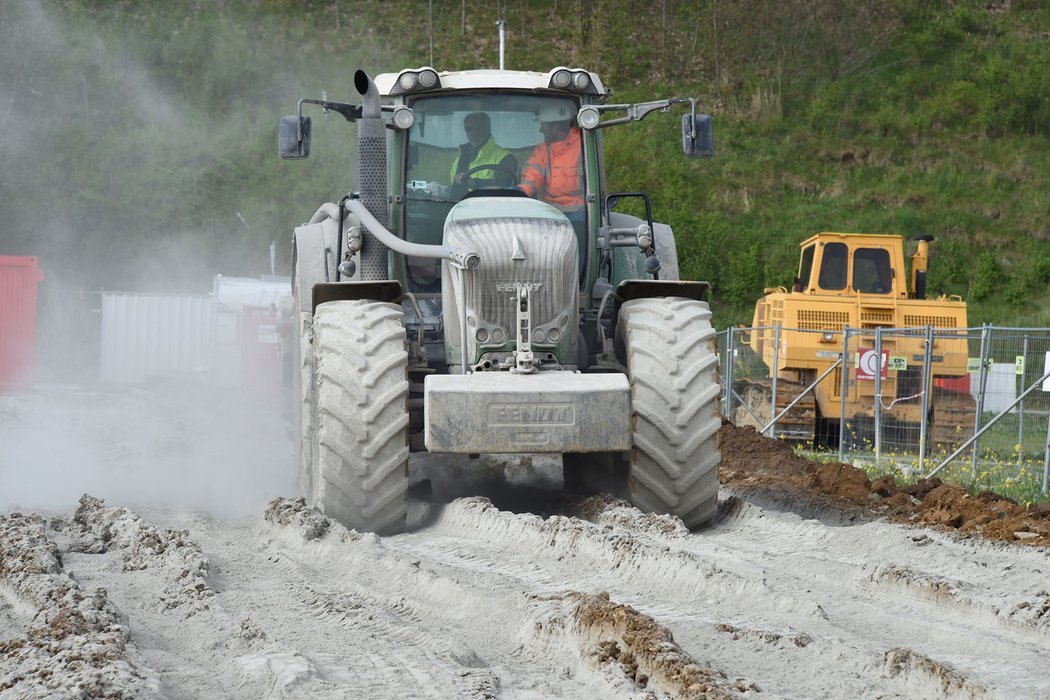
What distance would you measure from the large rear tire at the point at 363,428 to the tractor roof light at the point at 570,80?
2066 millimetres

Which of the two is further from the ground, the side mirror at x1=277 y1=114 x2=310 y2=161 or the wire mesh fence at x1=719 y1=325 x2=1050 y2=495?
the side mirror at x1=277 y1=114 x2=310 y2=161

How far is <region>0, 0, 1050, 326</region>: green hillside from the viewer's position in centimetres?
3356

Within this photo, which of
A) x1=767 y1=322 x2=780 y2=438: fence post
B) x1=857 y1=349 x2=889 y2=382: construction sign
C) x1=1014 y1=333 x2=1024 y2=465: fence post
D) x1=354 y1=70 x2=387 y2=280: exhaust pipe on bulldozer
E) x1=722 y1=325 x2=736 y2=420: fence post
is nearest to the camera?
x1=354 y1=70 x2=387 y2=280: exhaust pipe on bulldozer

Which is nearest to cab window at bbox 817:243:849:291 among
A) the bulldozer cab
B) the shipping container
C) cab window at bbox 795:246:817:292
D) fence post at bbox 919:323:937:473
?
the bulldozer cab

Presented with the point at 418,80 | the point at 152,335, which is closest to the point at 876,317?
the point at 418,80

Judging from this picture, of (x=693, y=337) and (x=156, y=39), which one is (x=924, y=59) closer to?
(x=156, y=39)

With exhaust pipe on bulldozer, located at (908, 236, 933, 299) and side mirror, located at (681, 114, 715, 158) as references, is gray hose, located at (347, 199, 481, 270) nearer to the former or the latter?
side mirror, located at (681, 114, 715, 158)

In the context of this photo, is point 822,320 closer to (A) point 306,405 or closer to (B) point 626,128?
(A) point 306,405

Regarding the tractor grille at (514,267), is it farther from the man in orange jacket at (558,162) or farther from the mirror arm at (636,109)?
the mirror arm at (636,109)

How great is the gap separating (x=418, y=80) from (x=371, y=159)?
671 millimetres

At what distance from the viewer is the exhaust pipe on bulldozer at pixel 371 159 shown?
7.74 metres

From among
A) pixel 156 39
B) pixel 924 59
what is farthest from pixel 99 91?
pixel 924 59

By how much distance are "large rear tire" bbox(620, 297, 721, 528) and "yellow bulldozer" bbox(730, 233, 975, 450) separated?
22.8 feet

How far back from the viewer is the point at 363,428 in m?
6.95
